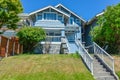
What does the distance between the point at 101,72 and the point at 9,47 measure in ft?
39.2

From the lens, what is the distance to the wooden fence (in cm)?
2984

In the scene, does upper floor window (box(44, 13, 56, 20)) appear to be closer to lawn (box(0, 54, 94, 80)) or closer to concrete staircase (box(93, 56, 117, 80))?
lawn (box(0, 54, 94, 80))

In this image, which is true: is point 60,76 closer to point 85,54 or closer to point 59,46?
point 85,54

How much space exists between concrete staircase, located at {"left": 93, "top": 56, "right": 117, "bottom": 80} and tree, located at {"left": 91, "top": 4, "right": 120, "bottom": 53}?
597 centimetres

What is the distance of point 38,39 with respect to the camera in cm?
3647

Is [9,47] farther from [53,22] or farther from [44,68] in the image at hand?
[53,22]

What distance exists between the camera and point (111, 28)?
104 feet

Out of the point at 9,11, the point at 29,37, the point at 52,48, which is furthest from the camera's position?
the point at 52,48

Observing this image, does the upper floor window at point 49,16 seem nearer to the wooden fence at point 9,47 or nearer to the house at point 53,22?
the house at point 53,22

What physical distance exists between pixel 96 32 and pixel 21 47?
8522mm

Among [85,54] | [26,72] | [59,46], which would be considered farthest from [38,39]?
[26,72]

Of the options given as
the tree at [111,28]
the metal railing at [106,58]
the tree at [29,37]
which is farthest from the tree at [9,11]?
the metal railing at [106,58]

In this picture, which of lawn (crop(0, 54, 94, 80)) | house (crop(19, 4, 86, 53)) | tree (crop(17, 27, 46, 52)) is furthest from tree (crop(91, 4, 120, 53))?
house (crop(19, 4, 86, 53))

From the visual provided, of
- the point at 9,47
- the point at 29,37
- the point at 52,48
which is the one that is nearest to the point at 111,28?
the point at 29,37
